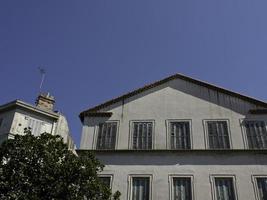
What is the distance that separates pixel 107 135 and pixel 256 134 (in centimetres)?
935

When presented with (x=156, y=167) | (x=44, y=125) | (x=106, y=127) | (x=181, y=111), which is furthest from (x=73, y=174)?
Result: (x=44, y=125)

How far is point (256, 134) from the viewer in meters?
21.0

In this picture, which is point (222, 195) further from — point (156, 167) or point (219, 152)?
point (156, 167)

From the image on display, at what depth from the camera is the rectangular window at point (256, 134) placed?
67.6ft

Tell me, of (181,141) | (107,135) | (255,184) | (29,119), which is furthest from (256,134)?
(29,119)

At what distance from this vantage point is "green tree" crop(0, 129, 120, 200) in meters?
13.5

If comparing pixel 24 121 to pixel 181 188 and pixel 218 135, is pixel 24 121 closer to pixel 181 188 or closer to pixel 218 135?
pixel 181 188

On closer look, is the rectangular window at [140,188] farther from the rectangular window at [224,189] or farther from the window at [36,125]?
the window at [36,125]

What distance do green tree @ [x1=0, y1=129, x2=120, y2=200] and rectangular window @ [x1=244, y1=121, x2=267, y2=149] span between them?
10.1m

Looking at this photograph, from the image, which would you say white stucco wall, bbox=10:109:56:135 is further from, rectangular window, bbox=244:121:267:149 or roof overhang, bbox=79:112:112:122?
rectangular window, bbox=244:121:267:149

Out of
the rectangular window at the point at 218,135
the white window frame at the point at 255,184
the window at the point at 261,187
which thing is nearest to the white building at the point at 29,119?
the rectangular window at the point at 218,135

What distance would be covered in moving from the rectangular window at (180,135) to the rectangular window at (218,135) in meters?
1.34

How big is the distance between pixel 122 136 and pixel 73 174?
793 cm

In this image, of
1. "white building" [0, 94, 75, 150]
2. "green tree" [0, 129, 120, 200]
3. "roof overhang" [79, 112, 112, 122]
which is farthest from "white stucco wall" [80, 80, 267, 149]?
"green tree" [0, 129, 120, 200]
